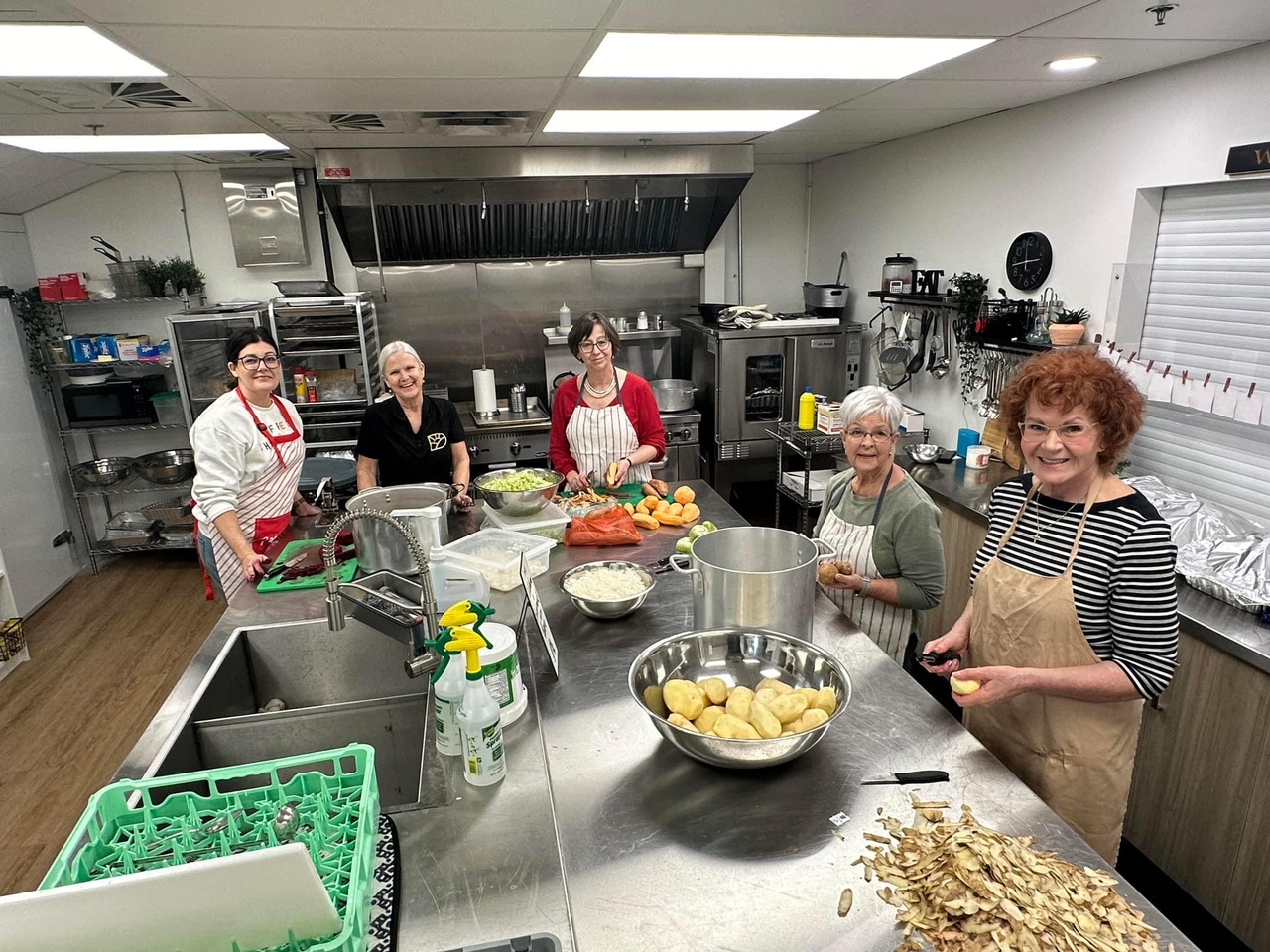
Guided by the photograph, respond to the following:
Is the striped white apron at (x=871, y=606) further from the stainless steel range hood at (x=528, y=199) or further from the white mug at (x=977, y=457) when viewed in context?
the stainless steel range hood at (x=528, y=199)

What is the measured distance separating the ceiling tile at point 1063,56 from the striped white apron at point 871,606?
1636 millimetres

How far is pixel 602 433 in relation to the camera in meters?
3.49

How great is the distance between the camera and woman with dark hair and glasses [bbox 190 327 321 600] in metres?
2.63

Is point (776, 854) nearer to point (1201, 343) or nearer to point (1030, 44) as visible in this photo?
point (1030, 44)

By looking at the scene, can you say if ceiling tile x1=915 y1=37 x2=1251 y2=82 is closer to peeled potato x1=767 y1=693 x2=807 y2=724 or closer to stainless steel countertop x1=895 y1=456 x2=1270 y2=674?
stainless steel countertop x1=895 y1=456 x2=1270 y2=674

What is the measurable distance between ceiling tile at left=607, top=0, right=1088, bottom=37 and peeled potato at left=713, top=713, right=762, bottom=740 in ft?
5.84

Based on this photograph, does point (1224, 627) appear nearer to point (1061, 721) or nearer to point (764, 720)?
point (1061, 721)

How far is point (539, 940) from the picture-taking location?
3.54ft

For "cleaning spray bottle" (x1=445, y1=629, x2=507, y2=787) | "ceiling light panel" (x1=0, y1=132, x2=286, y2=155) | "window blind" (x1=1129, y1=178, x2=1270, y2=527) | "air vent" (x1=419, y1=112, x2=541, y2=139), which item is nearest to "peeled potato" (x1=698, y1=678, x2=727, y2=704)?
"cleaning spray bottle" (x1=445, y1=629, x2=507, y2=787)

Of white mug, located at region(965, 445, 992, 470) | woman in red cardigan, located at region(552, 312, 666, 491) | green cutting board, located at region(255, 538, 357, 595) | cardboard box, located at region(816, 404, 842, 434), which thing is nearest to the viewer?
green cutting board, located at region(255, 538, 357, 595)

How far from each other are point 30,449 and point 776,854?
574 cm

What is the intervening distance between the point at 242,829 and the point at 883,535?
1.79 meters

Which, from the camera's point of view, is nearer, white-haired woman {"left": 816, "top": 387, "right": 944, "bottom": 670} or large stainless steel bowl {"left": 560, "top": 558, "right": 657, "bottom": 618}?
large stainless steel bowl {"left": 560, "top": 558, "right": 657, "bottom": 618}

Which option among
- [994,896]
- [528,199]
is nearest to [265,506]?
[994,896]
